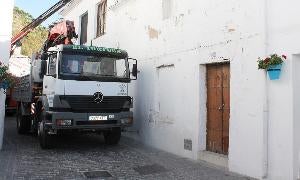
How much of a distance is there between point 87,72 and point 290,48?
17.3ft

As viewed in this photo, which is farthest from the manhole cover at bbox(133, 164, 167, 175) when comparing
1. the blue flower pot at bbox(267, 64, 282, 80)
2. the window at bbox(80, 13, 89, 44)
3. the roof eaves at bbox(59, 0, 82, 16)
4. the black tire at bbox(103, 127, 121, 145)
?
the roof eaves at bbox(59, 0, 82, 16)

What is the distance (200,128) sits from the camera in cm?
873

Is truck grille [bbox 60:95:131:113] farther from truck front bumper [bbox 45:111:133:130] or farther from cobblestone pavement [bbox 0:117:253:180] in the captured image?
cobblestone pavement [bbox 0:117:253:180]

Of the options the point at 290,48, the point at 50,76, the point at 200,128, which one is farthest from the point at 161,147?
the point at 290,48

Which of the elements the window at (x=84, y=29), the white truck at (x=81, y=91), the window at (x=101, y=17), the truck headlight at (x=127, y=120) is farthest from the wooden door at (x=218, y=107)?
the window at (x=84, y=29)

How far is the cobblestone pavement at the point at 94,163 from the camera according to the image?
7168mm

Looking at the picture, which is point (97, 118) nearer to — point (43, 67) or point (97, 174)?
point (43, 67)

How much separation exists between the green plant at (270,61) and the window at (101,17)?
998 centimetres

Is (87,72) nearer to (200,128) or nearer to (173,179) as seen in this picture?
(200,128)

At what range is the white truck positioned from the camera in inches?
359

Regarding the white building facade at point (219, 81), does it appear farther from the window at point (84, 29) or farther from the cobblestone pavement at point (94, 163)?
the window at point (84, 29)

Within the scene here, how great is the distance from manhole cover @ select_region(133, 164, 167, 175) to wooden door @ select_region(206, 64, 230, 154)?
1.48 m

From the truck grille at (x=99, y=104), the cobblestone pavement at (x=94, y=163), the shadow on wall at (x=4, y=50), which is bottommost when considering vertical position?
the cobblestone pavement at (x=94, y=163)

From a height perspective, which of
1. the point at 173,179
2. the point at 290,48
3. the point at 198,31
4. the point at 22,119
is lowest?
the point at 173,179
